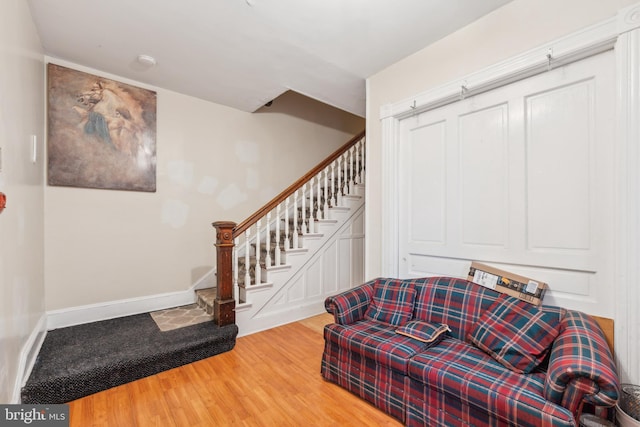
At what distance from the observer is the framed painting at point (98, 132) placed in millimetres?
2799

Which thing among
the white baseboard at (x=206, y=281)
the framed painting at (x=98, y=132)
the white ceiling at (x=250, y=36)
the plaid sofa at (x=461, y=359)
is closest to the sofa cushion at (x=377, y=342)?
the plaid sofa at (x=461, y=359)

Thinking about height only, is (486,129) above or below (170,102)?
below

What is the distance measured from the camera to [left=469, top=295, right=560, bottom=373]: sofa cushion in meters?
1.55

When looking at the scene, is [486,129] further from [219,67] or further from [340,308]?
[219,67]

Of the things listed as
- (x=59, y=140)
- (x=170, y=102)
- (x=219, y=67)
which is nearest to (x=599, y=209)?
(x=219, y=67)

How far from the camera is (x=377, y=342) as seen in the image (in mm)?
1907

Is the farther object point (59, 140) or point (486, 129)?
point (59, 140)

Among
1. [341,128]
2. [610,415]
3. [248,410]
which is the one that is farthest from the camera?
[341,128]

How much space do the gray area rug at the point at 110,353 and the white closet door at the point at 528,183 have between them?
2061mm

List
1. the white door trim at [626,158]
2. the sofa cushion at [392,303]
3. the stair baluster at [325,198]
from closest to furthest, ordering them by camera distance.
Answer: the white door trim at [626,158]
the sofa cushion at [392,303]
the stair baluster at [325,198]

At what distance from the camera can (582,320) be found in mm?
1563

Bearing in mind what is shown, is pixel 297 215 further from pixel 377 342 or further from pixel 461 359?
pixel 461 359

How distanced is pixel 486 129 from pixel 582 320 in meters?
1.39

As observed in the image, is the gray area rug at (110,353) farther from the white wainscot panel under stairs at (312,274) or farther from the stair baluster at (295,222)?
the stair baluster at (295,222)
